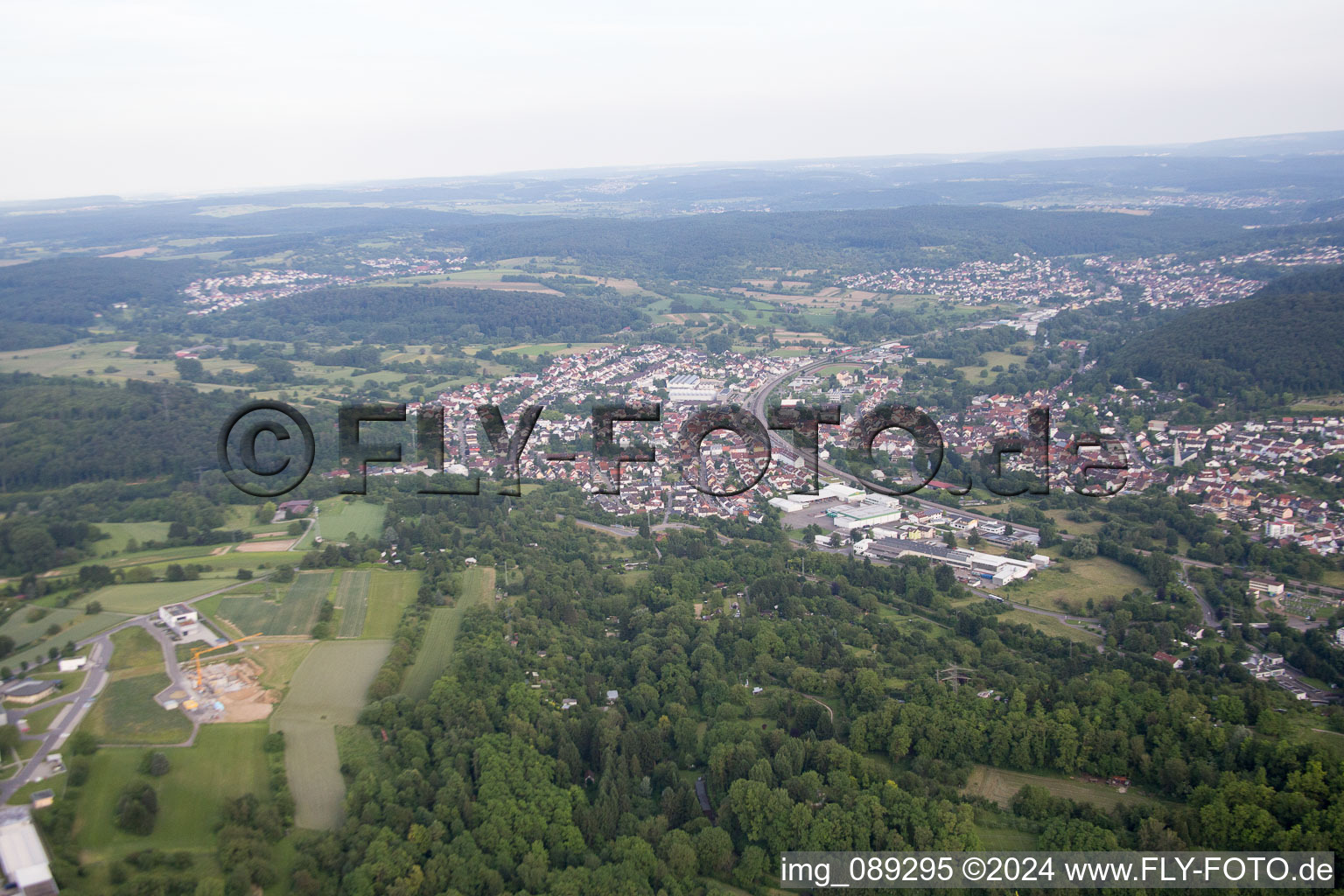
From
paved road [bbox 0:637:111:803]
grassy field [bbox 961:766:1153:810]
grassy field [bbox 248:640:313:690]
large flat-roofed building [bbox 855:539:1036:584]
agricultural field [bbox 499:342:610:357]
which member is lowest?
grassy field [bbox 961:766:1153:810]

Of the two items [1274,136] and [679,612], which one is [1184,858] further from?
[1274,136]

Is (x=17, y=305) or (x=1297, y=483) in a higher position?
(x=17, y=305)

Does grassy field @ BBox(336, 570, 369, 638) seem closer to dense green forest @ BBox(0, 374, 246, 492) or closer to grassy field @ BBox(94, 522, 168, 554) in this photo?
grassy field @ BBox(94, 522, 168, 554)

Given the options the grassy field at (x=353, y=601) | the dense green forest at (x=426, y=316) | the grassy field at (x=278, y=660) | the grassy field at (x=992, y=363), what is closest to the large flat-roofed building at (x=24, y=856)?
the grassy field at (x=278, y=660)

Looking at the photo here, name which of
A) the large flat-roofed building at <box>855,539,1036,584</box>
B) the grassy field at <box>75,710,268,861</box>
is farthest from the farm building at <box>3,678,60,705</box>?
the large flat-roofed building at <box>855,539,1036,584</box>

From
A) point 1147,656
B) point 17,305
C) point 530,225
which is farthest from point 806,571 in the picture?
point 530,225

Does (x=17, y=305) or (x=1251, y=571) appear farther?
(x=17, y=305)
